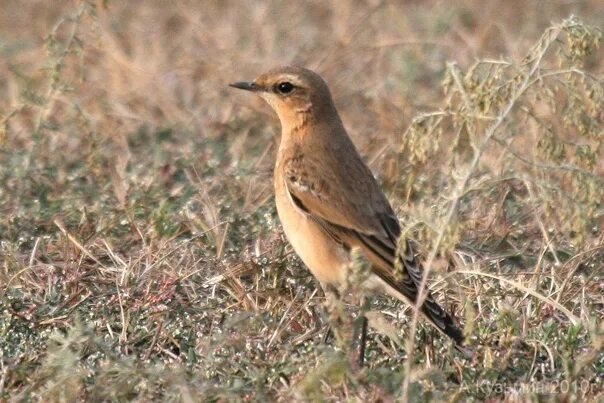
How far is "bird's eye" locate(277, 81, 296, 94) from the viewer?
7.74m

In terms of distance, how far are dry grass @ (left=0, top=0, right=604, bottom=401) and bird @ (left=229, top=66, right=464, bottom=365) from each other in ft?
0.77

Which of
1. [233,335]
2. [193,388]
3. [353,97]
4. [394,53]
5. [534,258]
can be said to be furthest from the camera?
[394,53]

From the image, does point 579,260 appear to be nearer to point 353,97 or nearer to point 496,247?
point 496,247

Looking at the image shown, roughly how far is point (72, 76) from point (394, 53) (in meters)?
2.98

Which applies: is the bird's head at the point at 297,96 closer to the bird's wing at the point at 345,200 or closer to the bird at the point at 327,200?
the bird at the point at 327,200

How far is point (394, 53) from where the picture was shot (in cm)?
1166

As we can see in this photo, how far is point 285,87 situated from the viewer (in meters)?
7.76

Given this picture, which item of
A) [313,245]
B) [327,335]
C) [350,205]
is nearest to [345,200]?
[350,205]

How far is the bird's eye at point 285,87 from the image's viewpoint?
7.74 metres

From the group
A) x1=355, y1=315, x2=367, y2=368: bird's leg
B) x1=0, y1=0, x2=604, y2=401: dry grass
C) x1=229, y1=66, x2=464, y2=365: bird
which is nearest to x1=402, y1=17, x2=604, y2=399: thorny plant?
x1=0, y1=0, x2=604, y2=401: dry grass

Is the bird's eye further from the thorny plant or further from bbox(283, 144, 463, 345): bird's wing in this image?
the thorny plant

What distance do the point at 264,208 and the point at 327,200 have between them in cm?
140

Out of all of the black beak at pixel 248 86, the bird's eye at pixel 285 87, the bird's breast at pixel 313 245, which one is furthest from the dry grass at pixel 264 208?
the bird's eye at pixel 285 87

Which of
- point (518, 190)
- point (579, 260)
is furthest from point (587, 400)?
point (518, 190)
